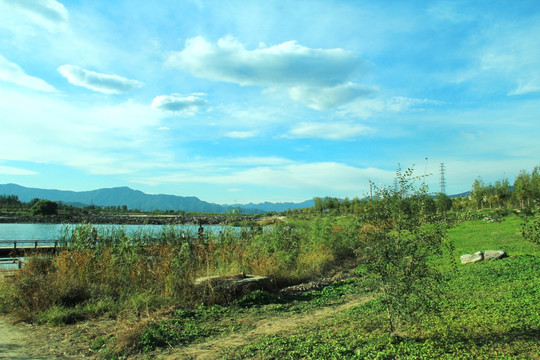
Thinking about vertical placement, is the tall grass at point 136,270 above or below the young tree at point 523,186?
below

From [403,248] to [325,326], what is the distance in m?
2.33

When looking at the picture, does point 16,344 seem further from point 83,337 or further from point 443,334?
point 443,334

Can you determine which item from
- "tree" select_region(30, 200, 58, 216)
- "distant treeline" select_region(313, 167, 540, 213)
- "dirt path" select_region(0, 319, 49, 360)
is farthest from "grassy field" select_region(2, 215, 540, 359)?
"tree" select_region(30, 200, 58, 216)

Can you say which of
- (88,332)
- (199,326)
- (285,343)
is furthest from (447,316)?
(88,332)

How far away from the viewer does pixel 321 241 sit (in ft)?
55.7

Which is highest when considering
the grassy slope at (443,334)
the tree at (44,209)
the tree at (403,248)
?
the tree at (44,209)

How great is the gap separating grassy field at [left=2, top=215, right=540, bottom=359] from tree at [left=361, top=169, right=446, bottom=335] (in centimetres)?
52

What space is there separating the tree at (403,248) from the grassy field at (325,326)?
0.52 metres

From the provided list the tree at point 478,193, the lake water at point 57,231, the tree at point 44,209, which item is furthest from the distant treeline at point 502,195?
the tree at point 44,209

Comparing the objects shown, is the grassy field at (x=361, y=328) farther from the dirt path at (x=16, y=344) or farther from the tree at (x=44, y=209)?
the tree at (x=44, y=209)

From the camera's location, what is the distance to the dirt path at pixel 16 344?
18.6 feet

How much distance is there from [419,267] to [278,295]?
577 cm

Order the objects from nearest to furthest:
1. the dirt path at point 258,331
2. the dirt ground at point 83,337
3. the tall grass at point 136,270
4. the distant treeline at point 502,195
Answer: the dirt path at point 258,331 < the dirt ground at point 83,337 < the tall grass at point 136,270 < the distant treeline at point 502,195

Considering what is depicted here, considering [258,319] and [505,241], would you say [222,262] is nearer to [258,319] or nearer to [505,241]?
[258,319]
